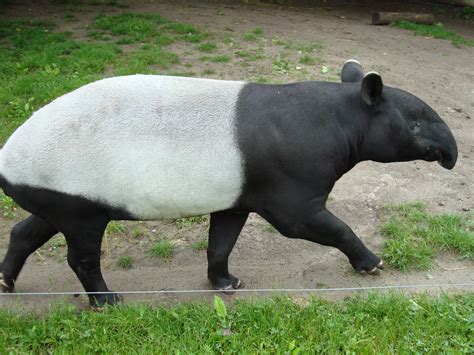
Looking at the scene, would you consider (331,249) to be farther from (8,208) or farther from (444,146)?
(8,208)

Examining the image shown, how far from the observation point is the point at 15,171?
3146mm

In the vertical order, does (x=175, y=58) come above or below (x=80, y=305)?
above

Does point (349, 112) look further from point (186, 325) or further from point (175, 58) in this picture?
point (175, 58)

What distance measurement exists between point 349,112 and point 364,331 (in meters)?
1.47

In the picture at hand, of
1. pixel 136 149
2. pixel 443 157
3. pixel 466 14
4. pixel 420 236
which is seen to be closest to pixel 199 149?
pixel 136 149

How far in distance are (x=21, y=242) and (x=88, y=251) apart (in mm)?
756

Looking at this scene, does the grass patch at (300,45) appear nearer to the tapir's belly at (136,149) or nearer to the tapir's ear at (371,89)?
the tapir's ear at (371,89)

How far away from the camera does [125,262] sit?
450 cm

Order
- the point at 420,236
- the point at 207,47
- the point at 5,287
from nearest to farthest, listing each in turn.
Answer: the point at 5,287 < the point at 420,236 < the point at 207,47

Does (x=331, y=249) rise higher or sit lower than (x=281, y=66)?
lower

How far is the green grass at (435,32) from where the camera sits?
1211cm

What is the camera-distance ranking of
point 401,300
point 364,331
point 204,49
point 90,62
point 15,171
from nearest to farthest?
point 15,171 → point 364,331 → point 401,300 → point 90,62 → point 204,49

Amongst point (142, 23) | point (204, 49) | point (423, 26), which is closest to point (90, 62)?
point (204, 49)

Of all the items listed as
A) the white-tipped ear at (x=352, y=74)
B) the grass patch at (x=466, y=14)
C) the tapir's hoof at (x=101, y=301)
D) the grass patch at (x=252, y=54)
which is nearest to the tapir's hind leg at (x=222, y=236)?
the tapir's hoof at (x=101, y=301)
